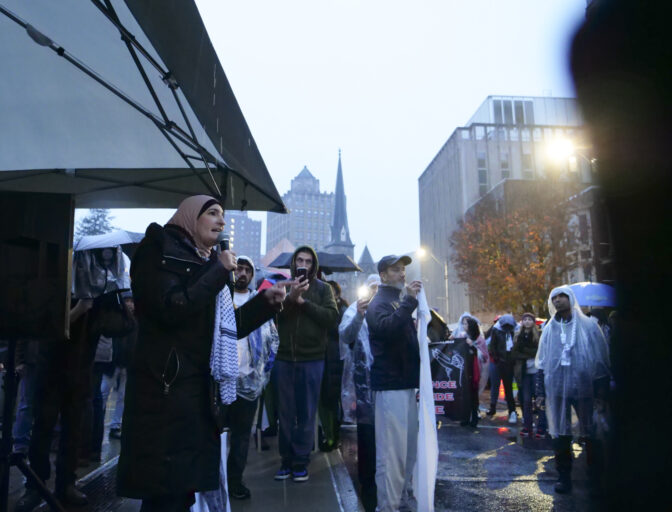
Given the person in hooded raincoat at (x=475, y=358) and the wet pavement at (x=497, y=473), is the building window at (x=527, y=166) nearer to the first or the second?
the person in hooded raincoat at (x=475, y=358)

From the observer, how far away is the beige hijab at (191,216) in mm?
2492

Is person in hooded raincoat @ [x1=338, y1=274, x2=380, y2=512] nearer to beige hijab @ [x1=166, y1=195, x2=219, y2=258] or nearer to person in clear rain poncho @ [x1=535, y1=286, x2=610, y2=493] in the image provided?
person in clear rain poncho @ [x1=535, y1=286, x2=610, y2=493]

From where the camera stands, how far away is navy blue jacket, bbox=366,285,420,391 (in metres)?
4.05

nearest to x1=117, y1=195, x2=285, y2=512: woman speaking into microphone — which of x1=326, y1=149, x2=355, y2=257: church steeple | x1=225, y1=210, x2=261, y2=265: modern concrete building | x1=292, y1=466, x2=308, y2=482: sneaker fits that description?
x1=292, y1=466, x2=308, y2=482: sneaker

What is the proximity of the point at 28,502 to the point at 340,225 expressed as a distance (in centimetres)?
11679

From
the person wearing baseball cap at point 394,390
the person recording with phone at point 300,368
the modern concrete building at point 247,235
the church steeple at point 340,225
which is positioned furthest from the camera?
the modern concrete building at point 247,235

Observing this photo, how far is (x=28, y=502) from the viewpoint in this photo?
12.8 ft

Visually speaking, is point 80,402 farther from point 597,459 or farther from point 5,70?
point 597,459

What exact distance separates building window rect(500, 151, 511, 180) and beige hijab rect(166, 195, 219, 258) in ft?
166

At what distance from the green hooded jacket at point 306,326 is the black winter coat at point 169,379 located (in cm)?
268

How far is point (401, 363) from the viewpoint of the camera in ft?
13.5

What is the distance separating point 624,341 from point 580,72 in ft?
9.37

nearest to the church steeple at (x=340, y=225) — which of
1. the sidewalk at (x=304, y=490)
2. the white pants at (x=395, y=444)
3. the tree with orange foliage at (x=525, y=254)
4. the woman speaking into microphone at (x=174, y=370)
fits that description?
the tree with orange foliage at (x=525, y=254)

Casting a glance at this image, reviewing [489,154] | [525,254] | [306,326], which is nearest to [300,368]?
[306,326]
